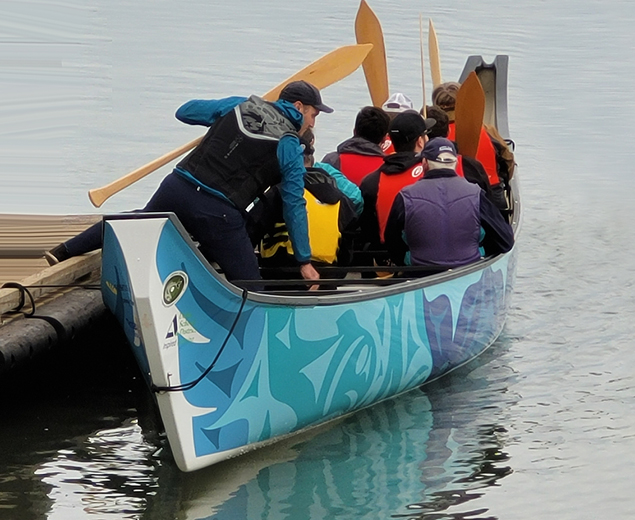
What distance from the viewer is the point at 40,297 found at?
654cm

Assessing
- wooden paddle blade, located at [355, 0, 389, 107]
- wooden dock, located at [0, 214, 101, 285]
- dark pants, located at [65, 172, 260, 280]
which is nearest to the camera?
dark pants, located at [65, 172, 260, 280]

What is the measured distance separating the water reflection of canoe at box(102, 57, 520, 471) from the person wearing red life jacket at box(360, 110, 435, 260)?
0.61 m

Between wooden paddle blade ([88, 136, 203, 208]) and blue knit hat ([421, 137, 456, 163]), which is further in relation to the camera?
blue knit hat ([421, 137, 456, 163])

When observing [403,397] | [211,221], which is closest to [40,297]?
[211,221]

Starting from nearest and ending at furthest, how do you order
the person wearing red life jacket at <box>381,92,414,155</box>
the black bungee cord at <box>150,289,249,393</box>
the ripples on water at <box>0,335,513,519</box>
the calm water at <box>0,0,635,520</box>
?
the black bungee cord at <box>150,289,249,393</box> → the ripples on water at <box>0,335,513,519</box> → the calm water at <box>0,0,635,520</box> → the person wearing red life jacket at <box>381,92,414,155</box>

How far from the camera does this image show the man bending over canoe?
577 cm

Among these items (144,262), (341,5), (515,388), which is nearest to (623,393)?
(515,388)

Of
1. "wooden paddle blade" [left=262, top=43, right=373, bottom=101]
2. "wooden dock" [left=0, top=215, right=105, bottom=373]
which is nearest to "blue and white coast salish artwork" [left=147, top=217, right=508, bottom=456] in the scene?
"wooden dock" [left=0, top=215, right=105, bottom=373]

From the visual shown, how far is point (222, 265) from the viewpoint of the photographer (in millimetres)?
5926

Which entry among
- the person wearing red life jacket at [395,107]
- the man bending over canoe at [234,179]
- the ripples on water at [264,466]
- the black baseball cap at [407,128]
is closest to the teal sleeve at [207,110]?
the man bending over canoe at [234,179]

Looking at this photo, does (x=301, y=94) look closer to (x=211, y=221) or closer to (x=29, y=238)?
(x=211, y=221)

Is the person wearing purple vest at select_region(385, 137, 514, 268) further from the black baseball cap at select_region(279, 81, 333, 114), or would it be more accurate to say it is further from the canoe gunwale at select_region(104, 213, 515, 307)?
the black baseball cap at select_region(279, 81, 333, 114)

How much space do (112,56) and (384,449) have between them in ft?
53.7

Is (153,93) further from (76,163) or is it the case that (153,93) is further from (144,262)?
(144,262)
